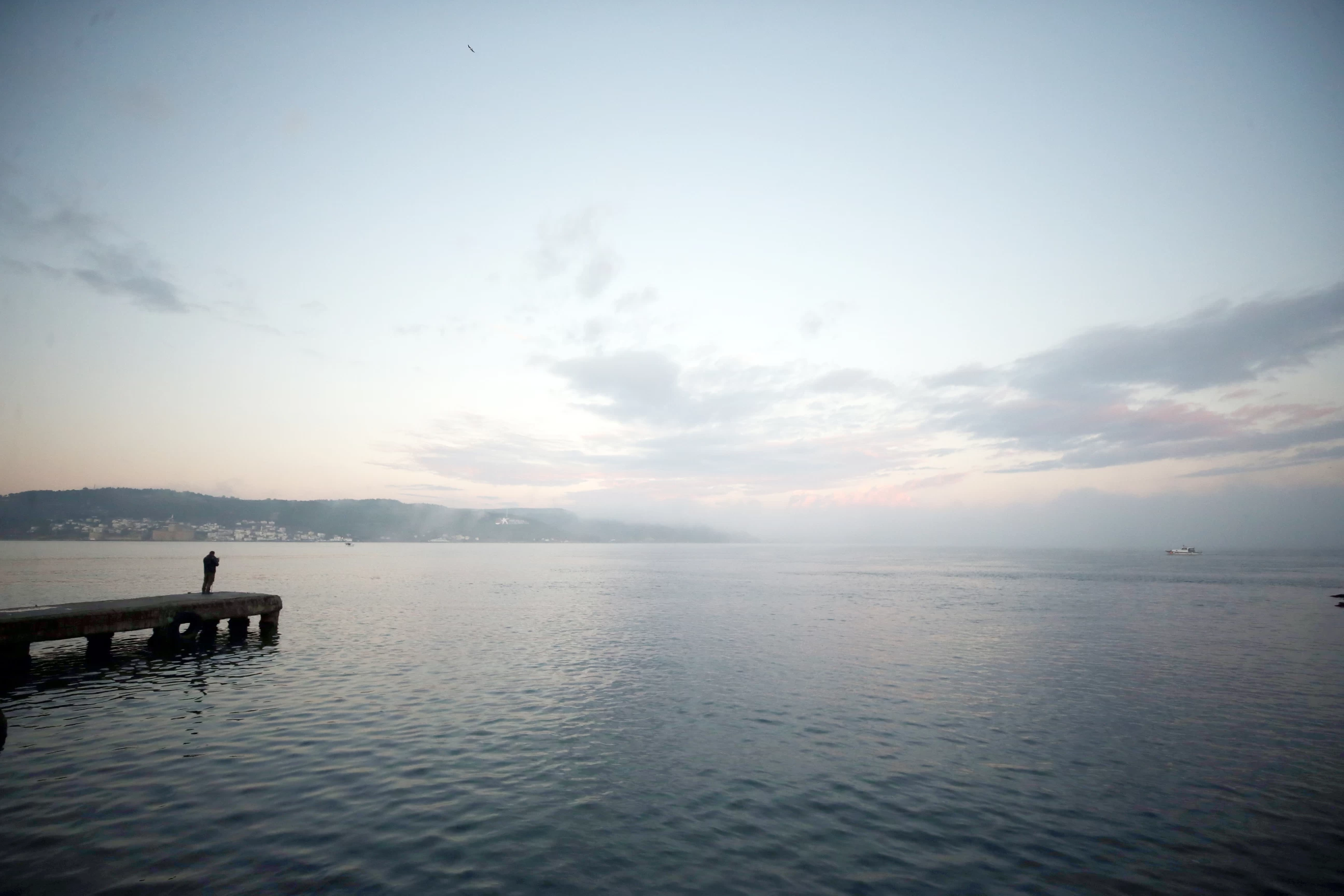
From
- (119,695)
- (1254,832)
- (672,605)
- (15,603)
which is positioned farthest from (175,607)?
(1254,832)

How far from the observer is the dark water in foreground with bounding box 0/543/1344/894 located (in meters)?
11.5

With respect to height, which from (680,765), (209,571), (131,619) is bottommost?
(680,765)

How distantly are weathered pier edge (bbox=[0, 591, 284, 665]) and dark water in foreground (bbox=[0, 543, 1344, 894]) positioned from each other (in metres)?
1.65

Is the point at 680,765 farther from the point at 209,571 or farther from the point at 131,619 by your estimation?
the point at 209,571

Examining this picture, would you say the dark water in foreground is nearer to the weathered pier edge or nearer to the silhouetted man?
the weathered pier edge

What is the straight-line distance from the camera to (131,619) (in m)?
31.1

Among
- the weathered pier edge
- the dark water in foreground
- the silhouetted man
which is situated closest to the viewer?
the dark water in foreground

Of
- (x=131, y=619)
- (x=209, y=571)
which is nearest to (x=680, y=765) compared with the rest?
(x=131, y=619)

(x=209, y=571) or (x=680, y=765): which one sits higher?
(x=209, y=571)

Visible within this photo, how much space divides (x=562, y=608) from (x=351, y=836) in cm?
4720

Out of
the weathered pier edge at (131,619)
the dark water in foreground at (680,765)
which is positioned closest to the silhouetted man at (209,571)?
the weathered pier edge at (131,619)

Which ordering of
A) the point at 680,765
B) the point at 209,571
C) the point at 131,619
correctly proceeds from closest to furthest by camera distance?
the point at 680,765
the point at 131,619
the point at 209,571

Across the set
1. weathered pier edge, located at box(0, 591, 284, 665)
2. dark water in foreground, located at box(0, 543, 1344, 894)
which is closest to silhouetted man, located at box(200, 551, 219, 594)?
weathered pier edge, located at box(0, 591, 284, 665)

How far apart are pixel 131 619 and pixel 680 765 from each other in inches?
1247
